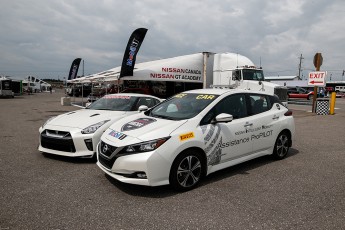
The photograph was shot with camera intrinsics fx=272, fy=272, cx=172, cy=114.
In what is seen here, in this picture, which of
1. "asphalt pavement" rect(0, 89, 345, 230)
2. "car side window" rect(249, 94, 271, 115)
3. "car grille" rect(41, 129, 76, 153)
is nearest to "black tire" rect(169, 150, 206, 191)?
"asphalt pavement" rect(0, 89, 345, 230)

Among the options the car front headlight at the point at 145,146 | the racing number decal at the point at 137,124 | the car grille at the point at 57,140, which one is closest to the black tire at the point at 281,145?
the racing number decal at the point at 137,124

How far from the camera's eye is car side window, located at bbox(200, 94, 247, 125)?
4.42 m

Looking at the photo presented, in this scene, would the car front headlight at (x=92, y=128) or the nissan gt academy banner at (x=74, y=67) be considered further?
the nissan gt academy banner at (x=74, y=67)

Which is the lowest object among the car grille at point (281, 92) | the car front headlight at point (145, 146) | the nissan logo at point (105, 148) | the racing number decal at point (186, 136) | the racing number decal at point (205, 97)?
the nissan logo at point (105, 148)

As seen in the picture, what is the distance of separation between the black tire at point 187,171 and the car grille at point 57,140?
2351 millimetres

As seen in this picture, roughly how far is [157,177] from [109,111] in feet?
10.5

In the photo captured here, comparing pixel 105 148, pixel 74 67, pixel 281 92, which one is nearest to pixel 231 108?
pixel 105 148

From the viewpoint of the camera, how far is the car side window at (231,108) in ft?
14.5

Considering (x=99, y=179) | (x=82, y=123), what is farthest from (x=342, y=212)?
(x=82, y=123)

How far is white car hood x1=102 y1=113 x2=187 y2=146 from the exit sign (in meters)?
14.4

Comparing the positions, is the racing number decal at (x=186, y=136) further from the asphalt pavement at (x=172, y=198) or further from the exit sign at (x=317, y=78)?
the exit sign at (x=317, y=78)

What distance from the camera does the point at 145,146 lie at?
3.76 m

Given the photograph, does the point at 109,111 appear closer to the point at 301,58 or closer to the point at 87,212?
the point at 87,212

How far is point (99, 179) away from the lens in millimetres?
4445
